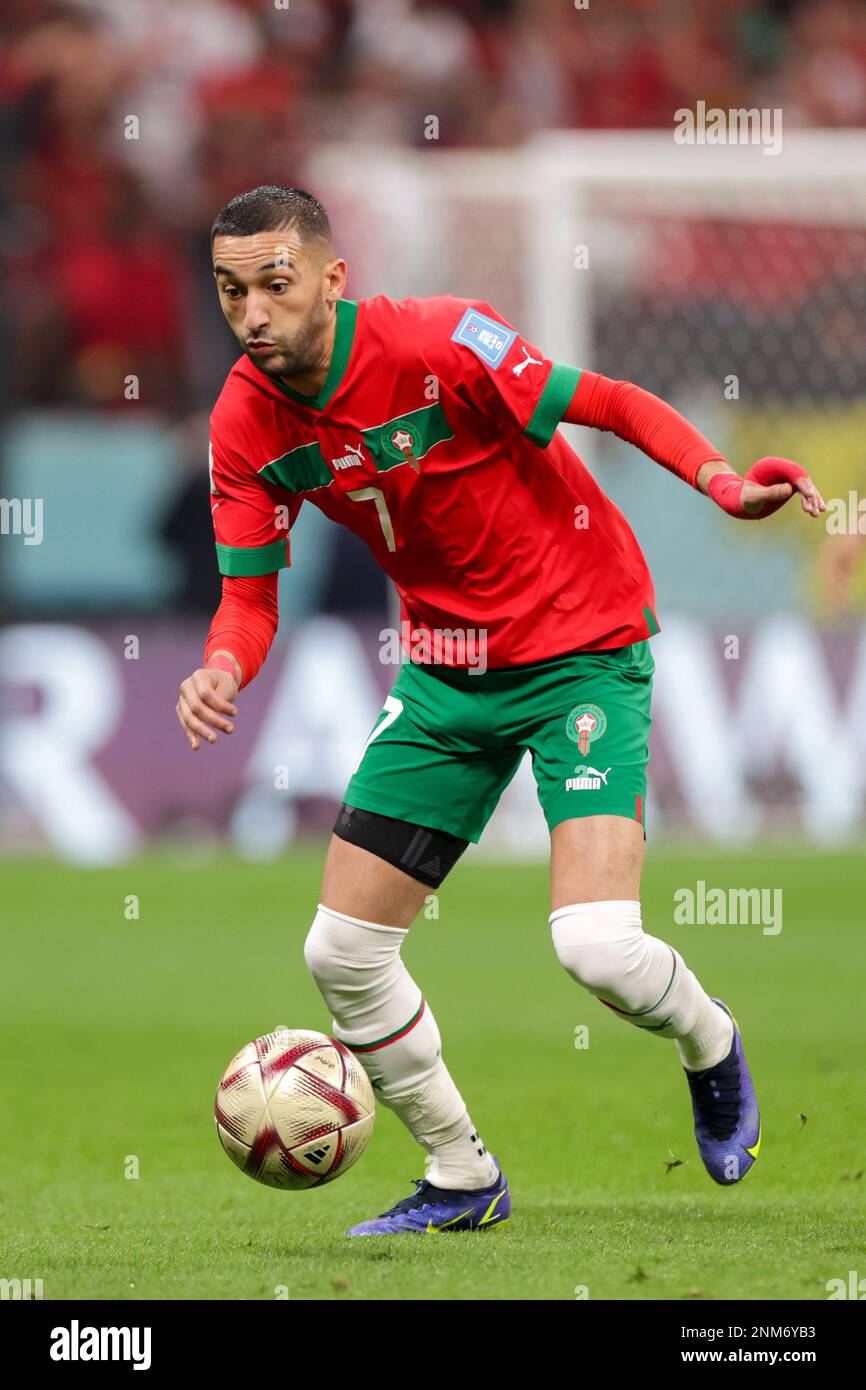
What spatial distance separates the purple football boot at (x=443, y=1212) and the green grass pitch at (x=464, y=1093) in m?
0.11

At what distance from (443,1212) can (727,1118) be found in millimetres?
745

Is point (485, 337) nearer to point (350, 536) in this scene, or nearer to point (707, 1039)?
point (707, 1039)

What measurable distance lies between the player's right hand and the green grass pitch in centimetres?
115

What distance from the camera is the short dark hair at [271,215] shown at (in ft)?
16.0

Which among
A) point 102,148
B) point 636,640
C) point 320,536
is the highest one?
point 102,148

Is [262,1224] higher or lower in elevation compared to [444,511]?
lower

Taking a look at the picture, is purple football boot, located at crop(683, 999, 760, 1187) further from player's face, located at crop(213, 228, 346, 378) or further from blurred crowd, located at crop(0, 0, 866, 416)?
blurred crowd, located at crop(0, 0, 866, 416)

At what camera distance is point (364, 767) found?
5328 mm

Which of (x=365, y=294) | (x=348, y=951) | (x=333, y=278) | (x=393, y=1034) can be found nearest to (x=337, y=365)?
(x=333, y=278)

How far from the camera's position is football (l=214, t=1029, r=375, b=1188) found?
4.91 m
